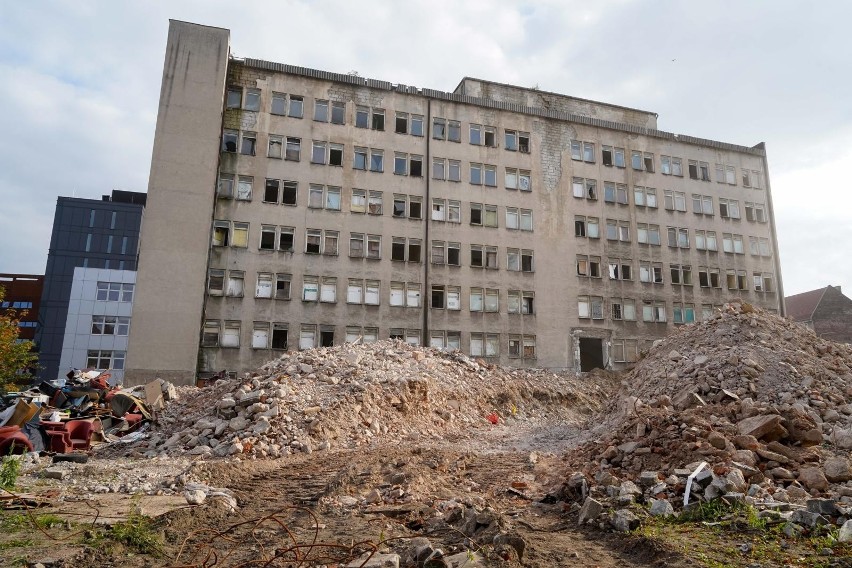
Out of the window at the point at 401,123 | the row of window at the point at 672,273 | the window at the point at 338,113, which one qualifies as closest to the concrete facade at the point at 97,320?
the window at the point at 338,113

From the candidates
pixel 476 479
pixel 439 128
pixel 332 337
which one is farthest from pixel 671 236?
pixel 476 479

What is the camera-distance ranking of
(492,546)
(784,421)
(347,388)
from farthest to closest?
(347,388), (784,421), (492,546)

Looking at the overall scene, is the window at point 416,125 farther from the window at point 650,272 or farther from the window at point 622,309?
the window at point 650,272

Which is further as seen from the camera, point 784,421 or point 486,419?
point 486,419

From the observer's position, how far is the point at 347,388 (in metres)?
18.5

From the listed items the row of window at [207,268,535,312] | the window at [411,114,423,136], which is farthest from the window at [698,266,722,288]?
the window at [411,114,423,136]

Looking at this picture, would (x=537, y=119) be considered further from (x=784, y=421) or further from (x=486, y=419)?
(x=784, y=421)

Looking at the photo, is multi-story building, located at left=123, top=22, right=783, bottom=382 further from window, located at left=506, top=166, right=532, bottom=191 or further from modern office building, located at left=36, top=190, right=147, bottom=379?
modern office building, located at left=36, top=190, right=147, bottom=379

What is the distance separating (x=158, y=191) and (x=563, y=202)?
2839 cm

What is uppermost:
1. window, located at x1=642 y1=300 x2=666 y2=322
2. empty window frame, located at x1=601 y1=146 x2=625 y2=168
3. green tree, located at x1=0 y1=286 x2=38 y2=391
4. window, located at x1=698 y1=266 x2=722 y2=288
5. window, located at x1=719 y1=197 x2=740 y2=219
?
empty window frame, located at x1=601 y1=146 x2=625 y2=168

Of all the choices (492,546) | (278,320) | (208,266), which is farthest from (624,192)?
(492,546)

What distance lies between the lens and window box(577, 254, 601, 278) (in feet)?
140

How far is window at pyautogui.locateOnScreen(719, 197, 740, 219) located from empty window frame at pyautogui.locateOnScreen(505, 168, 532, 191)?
718 inches

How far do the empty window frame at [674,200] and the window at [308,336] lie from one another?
3045 cm
